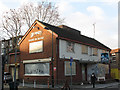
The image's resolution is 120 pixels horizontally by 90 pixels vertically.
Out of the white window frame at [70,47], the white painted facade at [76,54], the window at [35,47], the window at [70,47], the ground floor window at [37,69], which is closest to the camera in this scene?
the white painted facade at [76,54]

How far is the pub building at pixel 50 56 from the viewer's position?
22.1 m

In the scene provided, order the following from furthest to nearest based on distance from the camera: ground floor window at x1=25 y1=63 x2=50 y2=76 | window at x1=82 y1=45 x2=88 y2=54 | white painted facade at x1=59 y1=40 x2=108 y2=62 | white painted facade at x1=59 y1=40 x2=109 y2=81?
1. window at x1=82 y1=45 x2=88 y2=54
2. ground floor window at x1=25 y1=63 x2=50 y2=76
3. white painted facade at x1=59 y1=40 x2=109 y2=81
4. white painted facade at x1=59 y1=40 x2=108 y2=62

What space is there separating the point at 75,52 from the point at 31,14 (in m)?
15.5

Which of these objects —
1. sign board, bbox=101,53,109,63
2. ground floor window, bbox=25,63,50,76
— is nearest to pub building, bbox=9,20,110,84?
ground floor window, bbox=25,63,50,76

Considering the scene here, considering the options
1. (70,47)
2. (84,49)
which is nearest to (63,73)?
(70,47)

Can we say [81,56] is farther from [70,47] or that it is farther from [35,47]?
[35,47]

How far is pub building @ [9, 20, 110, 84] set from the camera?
22.1m

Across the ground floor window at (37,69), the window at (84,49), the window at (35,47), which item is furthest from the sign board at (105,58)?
the window at (35,47)

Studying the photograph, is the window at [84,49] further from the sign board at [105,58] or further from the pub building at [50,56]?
the sign board at [105,58]

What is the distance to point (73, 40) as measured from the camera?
24.2 metres

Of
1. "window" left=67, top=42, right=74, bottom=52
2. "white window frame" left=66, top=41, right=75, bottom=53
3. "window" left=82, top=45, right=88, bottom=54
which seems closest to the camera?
"white window frame" left=66, top=41, right=75, bottom=53

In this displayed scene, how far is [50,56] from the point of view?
22.4 m

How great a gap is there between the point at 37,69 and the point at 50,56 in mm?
3145

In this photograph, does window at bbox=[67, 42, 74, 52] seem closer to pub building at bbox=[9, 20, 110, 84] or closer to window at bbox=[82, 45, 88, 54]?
pub building at bbox=[9, 20, 110, 84]
